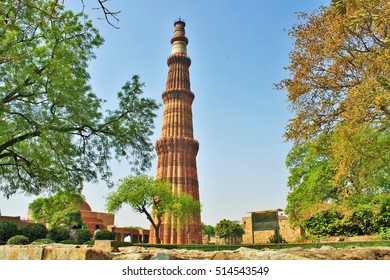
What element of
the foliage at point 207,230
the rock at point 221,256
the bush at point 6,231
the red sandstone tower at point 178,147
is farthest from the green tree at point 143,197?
the foliage at point 207,230

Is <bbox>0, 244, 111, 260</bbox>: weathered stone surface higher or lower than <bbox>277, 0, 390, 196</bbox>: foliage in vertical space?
lower

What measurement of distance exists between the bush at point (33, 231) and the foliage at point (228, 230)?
2894 centimetres

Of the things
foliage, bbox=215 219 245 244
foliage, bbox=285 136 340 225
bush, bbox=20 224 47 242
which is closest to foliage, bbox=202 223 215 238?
foliage, bbox=215 219 245 244

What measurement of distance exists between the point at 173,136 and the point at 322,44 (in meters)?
35.1

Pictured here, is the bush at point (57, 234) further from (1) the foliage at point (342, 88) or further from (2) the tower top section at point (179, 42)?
(2) the tower top section at point (179, 42)

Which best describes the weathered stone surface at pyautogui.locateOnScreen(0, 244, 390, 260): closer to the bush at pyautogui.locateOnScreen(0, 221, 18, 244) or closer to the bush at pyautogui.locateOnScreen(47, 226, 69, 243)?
the bush at pyautogui.locateOnScreen(0, 221, 18, 244)

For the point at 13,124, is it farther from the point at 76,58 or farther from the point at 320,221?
the point at 320,221

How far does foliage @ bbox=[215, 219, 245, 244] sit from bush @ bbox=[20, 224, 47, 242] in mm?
28943

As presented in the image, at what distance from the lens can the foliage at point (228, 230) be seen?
40438 mm

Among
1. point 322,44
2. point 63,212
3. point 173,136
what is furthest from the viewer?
point 173,136

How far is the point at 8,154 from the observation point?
12922 millimetres

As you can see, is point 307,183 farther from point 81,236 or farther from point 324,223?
point 81,236

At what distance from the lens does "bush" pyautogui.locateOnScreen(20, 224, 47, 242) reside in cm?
1395

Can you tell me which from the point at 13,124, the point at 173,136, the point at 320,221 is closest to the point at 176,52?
the point at 173,136
